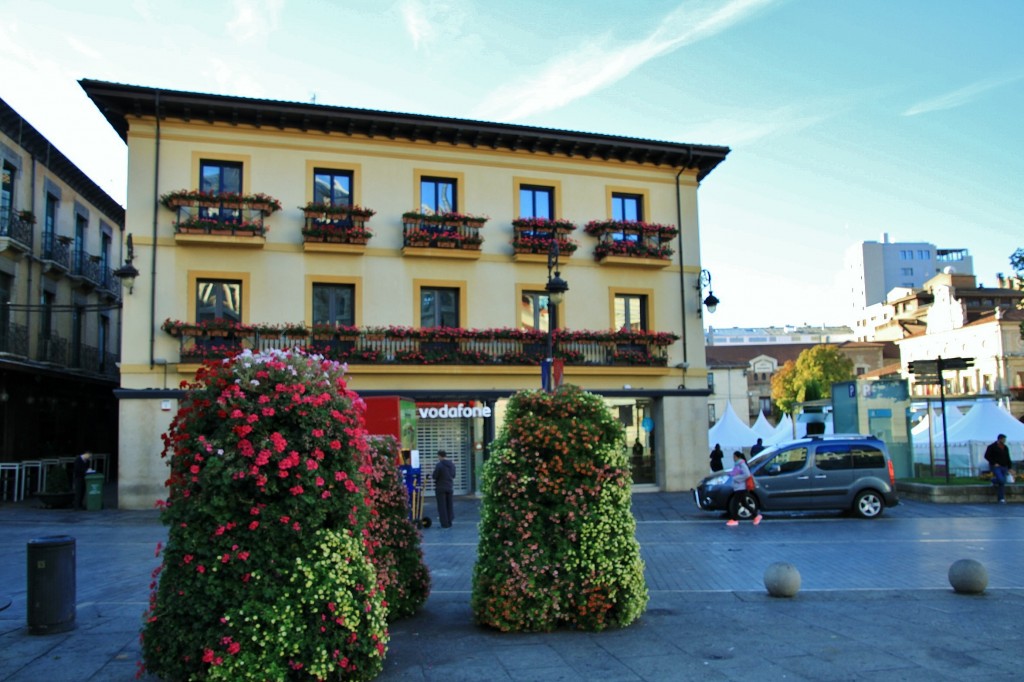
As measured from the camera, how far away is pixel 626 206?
2762 centimetres

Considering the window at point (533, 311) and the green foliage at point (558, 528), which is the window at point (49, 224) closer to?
the window at point (533, 311)

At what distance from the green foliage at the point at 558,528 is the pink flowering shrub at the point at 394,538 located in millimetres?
830

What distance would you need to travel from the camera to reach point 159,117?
22.6 m

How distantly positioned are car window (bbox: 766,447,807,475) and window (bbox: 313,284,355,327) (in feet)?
38.8

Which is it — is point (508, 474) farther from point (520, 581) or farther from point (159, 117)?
point (159, 117)

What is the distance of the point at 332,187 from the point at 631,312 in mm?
9934

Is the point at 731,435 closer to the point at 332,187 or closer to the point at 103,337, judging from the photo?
the point at 332,187

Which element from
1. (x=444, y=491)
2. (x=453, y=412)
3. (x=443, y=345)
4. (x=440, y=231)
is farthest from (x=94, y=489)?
(x=440, y=231)

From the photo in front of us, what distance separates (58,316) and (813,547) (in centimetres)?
2560

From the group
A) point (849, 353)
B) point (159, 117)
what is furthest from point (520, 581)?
point (849, 353)

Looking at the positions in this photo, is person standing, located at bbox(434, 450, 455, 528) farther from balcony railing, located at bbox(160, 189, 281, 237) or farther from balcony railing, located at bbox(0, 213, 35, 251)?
balcony railing, located at bbox(0, 213, 35, 251)

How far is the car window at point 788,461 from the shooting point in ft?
64.6

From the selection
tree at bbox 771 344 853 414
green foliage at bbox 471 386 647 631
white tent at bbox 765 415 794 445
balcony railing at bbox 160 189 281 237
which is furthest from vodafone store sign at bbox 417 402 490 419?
tree at bbox 771 344 853 414

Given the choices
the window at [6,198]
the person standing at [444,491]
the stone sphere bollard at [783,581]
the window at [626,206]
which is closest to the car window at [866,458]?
the person standing at [444,491]
